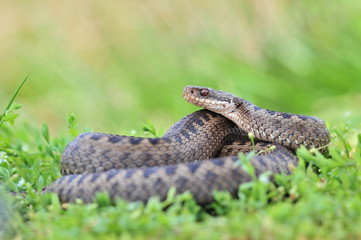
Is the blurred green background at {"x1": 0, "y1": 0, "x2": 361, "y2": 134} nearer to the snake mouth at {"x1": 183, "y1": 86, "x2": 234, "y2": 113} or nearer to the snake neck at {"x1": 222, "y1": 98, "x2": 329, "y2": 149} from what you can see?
the snake mouth at {"x1": 183, "y1": 86, "x2": 234, "y2": 113}

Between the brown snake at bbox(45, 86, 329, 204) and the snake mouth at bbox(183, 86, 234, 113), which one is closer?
the brown snake at bbox(45, 86, 329, 204)

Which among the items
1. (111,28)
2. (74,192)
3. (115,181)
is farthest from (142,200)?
(111,28)

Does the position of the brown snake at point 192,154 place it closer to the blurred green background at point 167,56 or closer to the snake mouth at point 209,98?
the snake mouth at point 209,98

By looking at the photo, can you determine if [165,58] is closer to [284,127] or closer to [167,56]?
[167,56]

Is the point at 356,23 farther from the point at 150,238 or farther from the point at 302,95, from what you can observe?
the point at 150,238

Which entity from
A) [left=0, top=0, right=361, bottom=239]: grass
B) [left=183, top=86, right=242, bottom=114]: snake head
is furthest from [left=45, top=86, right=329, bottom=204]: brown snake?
[left=0, top=0, right=361, bottom=239]: grass

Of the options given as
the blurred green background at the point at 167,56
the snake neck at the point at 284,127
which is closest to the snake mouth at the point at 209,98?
the snake neck at the point at 284,127
